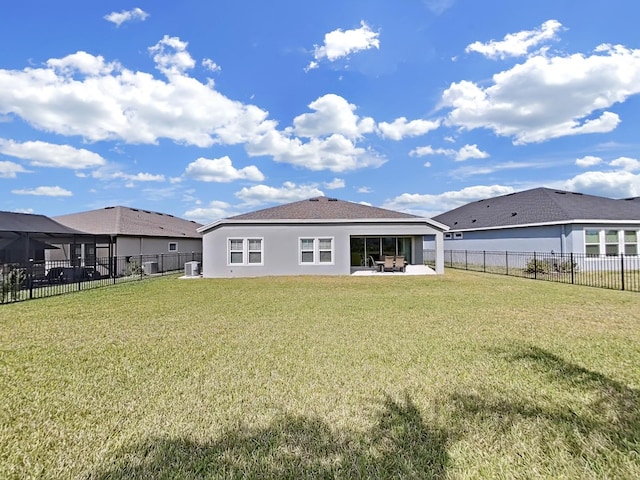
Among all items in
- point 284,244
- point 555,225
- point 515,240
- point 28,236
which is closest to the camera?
point 28,236

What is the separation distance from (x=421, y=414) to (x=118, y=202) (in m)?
32.5

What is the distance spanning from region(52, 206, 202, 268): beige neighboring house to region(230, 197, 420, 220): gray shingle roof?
4.70m

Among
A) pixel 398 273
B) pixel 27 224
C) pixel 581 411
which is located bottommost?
pixel 581 411

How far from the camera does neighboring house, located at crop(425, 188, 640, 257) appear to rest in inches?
744

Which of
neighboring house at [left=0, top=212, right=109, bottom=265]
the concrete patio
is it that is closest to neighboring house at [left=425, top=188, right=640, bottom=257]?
the concrete patio

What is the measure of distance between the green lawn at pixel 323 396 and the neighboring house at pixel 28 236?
12182 mm

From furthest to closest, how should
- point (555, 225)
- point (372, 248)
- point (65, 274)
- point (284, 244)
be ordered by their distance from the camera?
point (372, 248)
point (555, 225)
point (284, 244)
point (65, 274)

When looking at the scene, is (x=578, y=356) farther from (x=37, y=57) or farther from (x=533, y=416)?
(x=37, y=57)

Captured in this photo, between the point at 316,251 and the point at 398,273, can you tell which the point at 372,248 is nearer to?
the point at 398,273

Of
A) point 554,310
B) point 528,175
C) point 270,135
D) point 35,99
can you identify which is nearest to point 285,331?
point 554,310

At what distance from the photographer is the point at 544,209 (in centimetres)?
2123

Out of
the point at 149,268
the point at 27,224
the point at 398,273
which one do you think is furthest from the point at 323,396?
the point at 27,224

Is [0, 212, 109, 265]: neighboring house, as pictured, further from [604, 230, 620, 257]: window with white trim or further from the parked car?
[604, 230, 620, 257]: window with white trim

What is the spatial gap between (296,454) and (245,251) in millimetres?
17079
